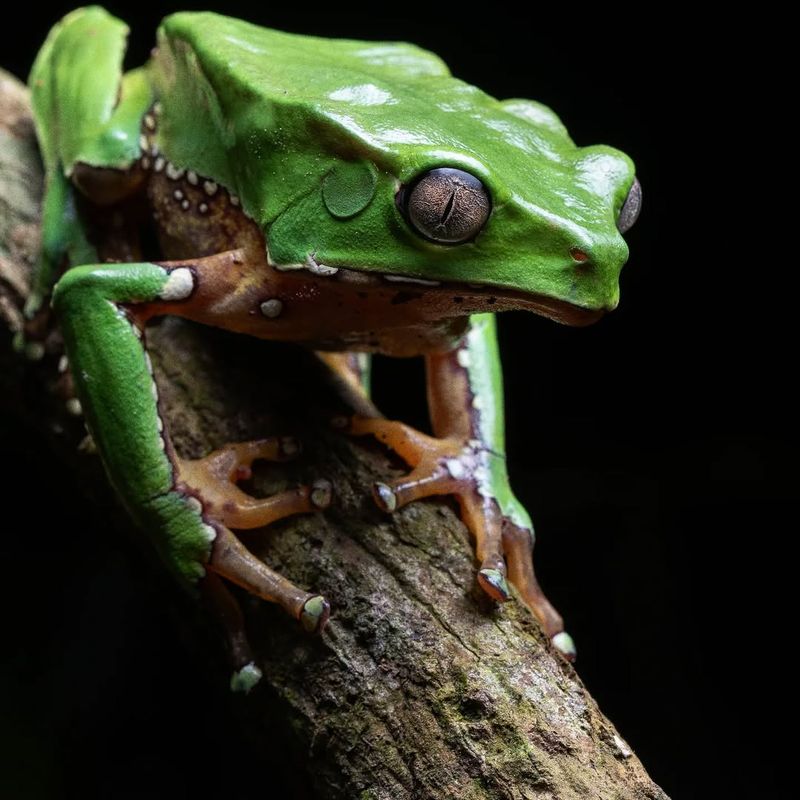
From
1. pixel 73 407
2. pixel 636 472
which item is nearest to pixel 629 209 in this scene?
pixel 73 407

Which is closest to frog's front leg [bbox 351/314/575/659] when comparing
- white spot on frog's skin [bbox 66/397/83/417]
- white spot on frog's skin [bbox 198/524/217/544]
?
white spot on frog's skin [bbox 198/524/217/544]

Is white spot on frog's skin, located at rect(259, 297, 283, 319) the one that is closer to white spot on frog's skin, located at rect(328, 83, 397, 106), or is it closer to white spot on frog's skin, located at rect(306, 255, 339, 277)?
white spot on frog's skin, located at rect(306, 255, 339, 277)

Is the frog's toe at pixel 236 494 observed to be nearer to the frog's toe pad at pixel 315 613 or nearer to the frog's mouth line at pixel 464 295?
the frog's toe pad at pixel 315 613

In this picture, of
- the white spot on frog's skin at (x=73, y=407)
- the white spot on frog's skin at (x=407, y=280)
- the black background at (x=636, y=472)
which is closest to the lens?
the white spot on frog's skin at (x=407, y=280)

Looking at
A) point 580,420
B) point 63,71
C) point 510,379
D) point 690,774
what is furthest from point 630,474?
point 63,71

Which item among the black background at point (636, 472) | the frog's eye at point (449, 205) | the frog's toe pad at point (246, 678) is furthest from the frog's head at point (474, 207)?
the black background at point (636, 472)

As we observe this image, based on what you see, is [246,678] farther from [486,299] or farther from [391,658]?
[486,299]

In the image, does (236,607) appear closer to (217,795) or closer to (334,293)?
(334,293)
